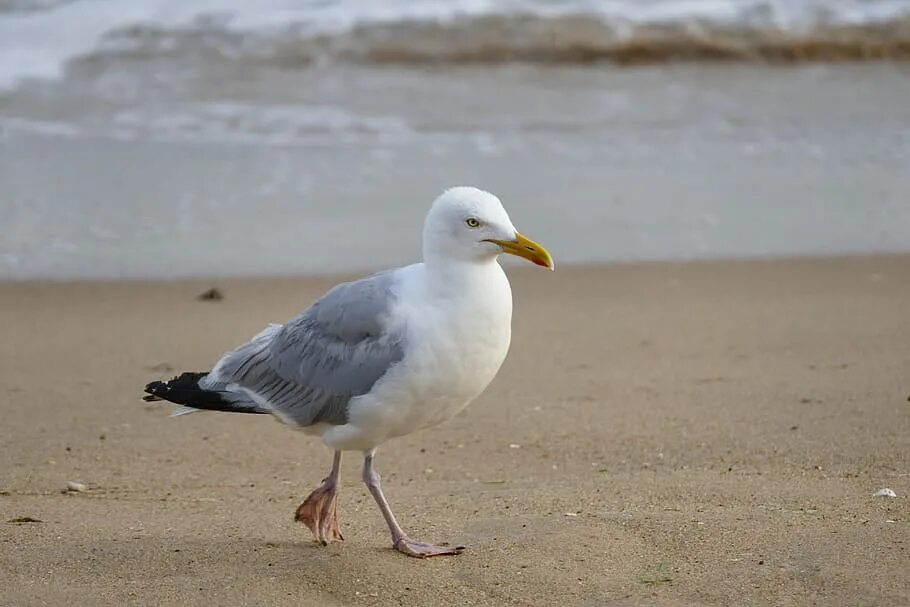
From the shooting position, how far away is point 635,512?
4676 mm

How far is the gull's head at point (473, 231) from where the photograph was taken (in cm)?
424

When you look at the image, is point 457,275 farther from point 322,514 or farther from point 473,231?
point 322,514

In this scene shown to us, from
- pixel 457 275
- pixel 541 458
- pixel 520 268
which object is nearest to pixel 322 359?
pixel 457 275

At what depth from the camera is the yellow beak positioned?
14.0 ft

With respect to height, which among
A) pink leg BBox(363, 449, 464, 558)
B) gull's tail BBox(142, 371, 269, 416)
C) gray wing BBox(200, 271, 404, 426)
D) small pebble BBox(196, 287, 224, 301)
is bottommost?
small pebble BBox(196, 287, 224, 301)

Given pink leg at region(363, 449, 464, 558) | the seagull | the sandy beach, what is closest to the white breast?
the seagull

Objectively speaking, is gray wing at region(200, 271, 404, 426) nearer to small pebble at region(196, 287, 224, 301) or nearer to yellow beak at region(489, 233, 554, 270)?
yellow beak at region(489, 233, 554, 270)

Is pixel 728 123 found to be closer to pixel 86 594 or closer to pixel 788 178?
pixel 788 178

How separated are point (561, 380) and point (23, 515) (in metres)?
2.60

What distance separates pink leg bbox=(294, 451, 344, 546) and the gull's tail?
324mm

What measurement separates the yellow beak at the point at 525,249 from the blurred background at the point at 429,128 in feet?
12.8

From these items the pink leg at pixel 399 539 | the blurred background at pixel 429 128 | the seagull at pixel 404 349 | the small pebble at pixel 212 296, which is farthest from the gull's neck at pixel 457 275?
the blurred background at pixel 429 128

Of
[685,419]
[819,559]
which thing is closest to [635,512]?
[819,559]

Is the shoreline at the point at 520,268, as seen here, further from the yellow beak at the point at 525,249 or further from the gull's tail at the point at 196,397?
the yellow beak at the point at 525,249
